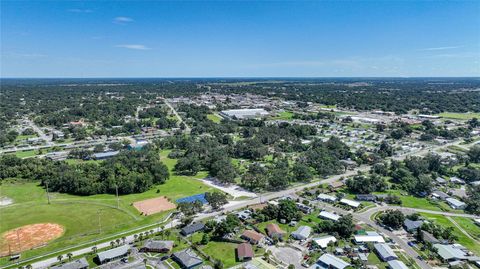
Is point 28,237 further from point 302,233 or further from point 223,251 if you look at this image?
point 302,233

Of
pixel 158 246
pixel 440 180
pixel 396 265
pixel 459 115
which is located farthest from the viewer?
pixel 459 115

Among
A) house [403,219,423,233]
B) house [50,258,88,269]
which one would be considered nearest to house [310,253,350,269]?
house [403,219,423,233]

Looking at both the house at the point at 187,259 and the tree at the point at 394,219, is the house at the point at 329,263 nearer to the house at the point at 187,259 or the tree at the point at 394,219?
the house at the point at 187,259

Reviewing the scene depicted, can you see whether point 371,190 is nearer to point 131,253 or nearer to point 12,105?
point 131,253

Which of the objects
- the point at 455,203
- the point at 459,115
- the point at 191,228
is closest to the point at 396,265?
the point at 191,228

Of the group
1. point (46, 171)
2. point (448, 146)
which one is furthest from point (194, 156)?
point (448, 146)

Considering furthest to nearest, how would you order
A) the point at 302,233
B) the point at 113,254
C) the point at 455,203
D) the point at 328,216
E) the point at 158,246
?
the point at 455,203 → the point at 328,216 → the point at 302,233 → the point at 158,246 → the point at 113,254
